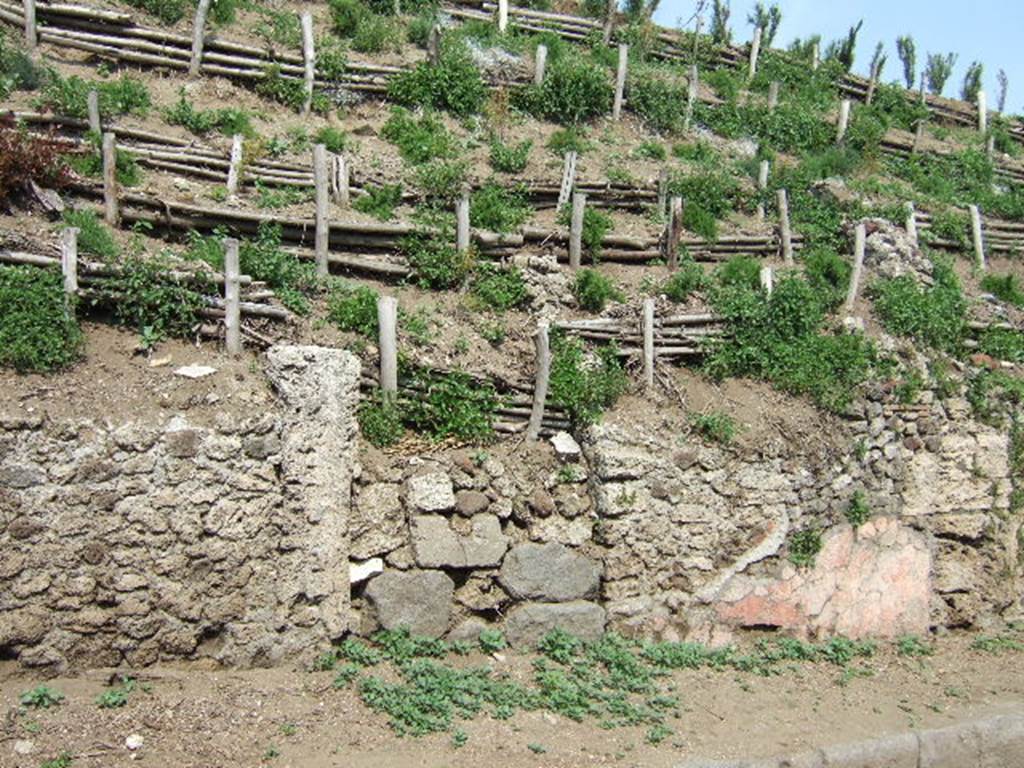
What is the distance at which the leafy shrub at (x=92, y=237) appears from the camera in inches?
316

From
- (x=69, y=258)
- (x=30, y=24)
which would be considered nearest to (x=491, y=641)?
(x=69, y=258)

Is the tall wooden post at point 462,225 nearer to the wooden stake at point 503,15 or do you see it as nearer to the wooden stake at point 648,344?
the wooden stake at point 648,344

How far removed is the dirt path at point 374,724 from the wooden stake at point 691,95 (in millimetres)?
8843

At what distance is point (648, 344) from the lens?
367 inches

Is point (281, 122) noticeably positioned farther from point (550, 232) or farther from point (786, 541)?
point (786, 541)

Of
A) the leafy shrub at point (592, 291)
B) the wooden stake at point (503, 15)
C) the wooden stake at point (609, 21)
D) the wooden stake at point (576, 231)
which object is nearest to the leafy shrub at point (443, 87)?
the wooden stake at point (503, 15)

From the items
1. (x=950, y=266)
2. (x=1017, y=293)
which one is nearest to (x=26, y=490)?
(x=950, y=266)

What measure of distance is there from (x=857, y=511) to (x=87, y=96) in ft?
27.7

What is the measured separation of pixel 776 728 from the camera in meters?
7.46

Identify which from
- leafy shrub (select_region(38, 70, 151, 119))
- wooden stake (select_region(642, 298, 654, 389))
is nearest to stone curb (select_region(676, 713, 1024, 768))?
wooden stake (select_region(642, 298, 654, 389))

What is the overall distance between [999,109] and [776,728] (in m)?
16.3

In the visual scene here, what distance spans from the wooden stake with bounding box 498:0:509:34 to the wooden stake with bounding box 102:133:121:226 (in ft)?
25.7

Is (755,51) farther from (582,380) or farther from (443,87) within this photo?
(582,380)

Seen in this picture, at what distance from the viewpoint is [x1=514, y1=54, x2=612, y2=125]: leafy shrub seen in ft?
45.7
